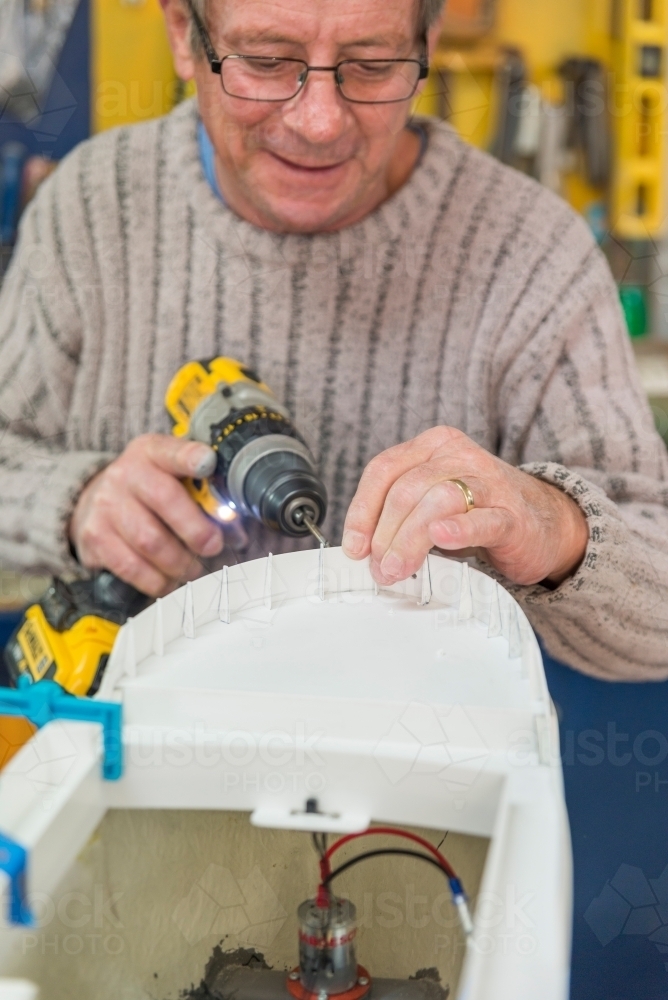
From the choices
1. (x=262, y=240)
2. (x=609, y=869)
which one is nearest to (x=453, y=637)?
(x=609, y=869)

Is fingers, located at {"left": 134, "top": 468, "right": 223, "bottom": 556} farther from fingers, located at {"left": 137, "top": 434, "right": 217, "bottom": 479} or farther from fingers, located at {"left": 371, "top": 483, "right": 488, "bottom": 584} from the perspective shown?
fingers, located at {"left": 371, "top": 483, "right": 488, "bottom": 584}

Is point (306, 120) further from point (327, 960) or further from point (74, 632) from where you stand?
point (327, 960)

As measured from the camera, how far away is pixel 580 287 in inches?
27.7

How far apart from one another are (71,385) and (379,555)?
40cm

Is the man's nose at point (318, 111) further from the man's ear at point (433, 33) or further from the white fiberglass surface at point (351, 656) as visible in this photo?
the white fiberglass surface at point (351, 656)

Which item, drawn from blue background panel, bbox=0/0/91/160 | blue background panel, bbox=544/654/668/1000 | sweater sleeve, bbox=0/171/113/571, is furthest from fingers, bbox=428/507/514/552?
blue background panel, bbox=0/0/91/160

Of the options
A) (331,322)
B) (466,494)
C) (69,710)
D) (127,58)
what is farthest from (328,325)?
(127,58)

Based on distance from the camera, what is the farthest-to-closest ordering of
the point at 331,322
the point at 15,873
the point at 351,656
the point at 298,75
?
the point at 331,322
the point at 298,75
the point at 351,656
the point at 15,873

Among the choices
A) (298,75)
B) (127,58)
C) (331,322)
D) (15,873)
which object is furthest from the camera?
(127,58)

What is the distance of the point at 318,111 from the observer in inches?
22.1

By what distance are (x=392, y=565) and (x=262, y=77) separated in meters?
0.29

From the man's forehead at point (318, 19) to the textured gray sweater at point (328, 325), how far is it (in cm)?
18

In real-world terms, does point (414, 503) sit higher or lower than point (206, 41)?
lower

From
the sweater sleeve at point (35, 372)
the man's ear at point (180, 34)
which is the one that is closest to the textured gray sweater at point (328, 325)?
the sweater sleeve at point (35, 372)
